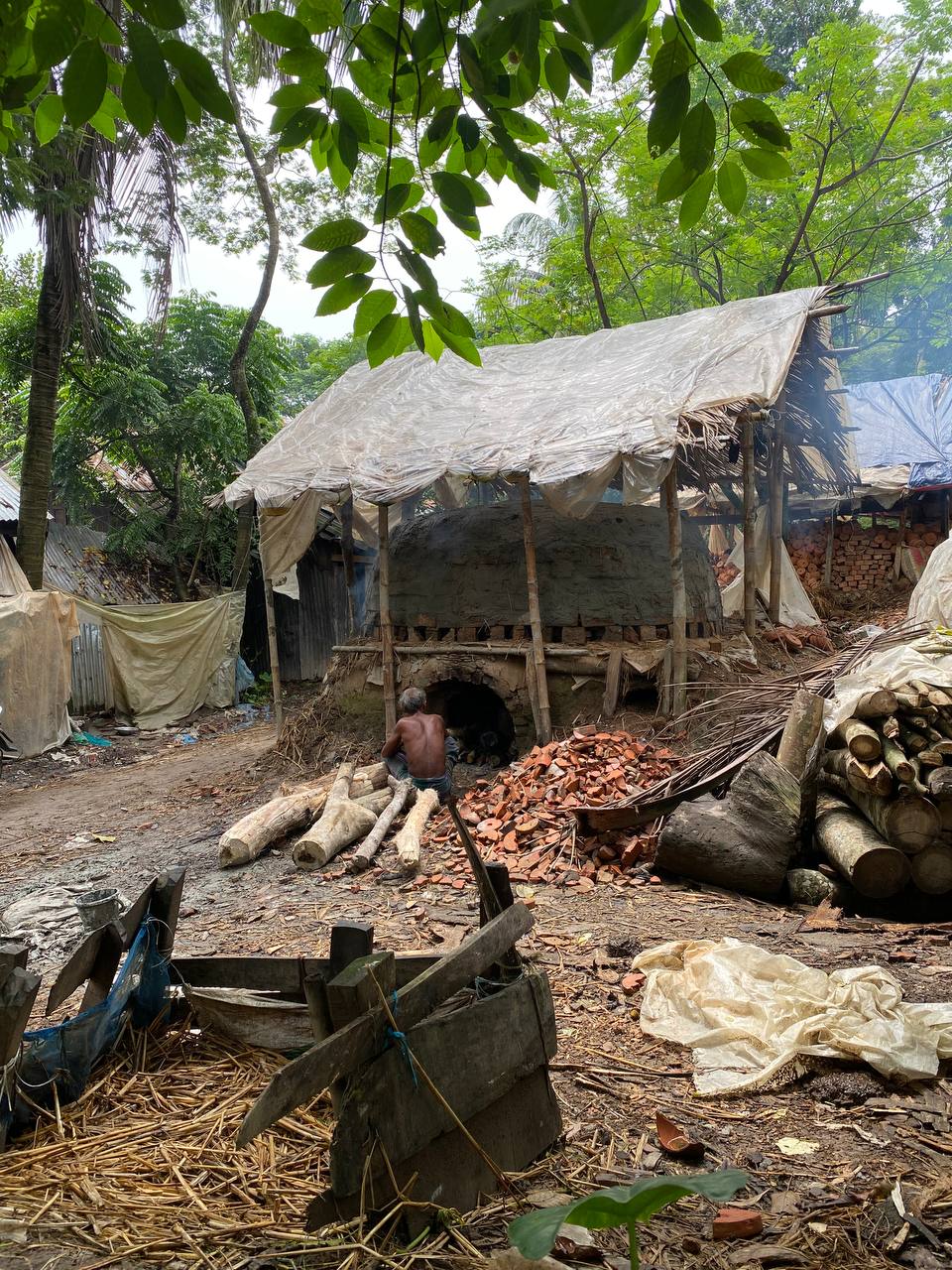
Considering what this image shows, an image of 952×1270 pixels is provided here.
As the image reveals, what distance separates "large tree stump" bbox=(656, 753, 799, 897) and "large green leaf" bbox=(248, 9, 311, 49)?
480 cm

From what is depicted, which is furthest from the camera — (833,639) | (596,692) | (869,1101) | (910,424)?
(910,424)

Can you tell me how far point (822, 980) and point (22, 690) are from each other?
1133 centimetres

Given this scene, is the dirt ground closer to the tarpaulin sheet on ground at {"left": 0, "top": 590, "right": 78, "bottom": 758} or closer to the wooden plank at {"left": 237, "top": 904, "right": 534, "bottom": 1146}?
the wooden plank at {"left": 237, "top": 904, "right": 534, "bottom": 1146}

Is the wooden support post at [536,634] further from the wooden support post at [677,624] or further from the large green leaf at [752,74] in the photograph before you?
the large green leaf at [752,74]

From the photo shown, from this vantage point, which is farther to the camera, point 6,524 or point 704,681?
point 6,524

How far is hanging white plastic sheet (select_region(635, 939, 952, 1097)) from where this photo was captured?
3.20m

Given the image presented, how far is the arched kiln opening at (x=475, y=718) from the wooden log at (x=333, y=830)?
94.2 inches

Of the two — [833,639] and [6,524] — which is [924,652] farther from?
[6,524]

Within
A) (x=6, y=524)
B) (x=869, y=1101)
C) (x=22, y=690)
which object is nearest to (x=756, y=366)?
(x=869, y=1101)

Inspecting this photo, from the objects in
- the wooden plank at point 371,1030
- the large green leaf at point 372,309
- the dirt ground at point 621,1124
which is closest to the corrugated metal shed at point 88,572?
the dirt ground at point 621,1124

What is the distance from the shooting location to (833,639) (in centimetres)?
1167

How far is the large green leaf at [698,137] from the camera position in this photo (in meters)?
1.77

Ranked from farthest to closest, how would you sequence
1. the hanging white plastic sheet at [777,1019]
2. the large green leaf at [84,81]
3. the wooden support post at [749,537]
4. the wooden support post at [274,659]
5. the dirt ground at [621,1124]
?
the wooden support post at [274,659] < the wooden support post at [749,537] < the hanging white plastic sheet at [777,1019] < the dirt ground at [621,1124] < the large green leaf at [84,81]

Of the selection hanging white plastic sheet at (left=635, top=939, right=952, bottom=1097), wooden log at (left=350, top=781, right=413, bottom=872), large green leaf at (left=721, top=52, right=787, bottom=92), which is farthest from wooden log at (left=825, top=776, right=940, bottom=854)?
large green leaf at (left=721, top=52, right=787, bottom=92)
